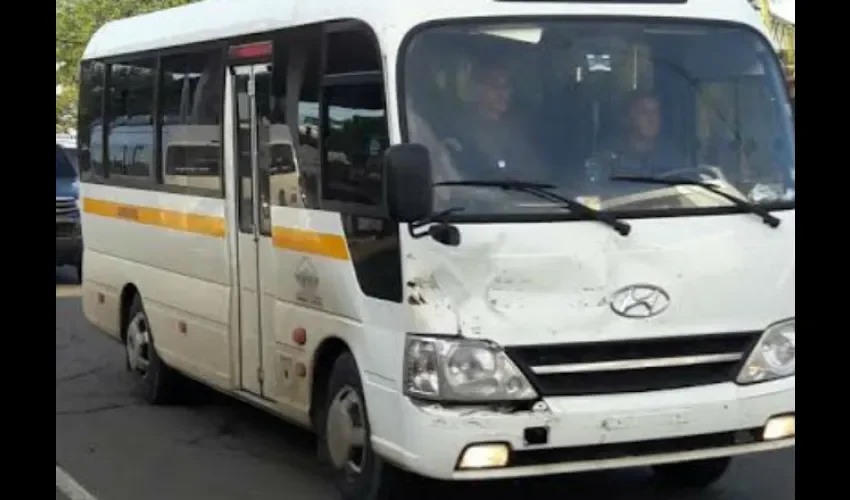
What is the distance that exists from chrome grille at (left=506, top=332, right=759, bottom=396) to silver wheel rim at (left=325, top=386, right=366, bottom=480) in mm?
1027

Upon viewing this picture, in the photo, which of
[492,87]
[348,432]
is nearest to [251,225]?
[348,432]

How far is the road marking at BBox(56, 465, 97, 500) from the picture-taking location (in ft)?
25.2

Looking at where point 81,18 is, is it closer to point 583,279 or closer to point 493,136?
point 493,136

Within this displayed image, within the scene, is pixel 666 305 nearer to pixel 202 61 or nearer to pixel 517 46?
pixel 517 46

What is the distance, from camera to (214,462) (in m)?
8.48

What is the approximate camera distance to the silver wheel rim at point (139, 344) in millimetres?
10289

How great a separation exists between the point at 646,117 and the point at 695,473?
2037 millimetres

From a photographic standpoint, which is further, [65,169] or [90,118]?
[65,169]

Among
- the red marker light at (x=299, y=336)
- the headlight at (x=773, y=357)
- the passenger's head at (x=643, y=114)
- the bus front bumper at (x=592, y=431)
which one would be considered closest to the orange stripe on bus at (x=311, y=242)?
the red marker light at (x=299, y=336)

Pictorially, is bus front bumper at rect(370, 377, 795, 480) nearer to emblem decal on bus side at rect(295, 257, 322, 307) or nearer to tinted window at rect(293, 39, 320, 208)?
emblem decal on bus side at rect(295, 257, 322, 307)

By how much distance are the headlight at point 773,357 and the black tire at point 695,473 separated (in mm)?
1087

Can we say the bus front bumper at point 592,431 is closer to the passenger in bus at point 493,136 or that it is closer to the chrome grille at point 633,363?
the chrome grille at point 633,363

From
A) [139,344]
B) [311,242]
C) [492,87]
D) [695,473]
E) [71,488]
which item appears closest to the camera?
[492,87]
